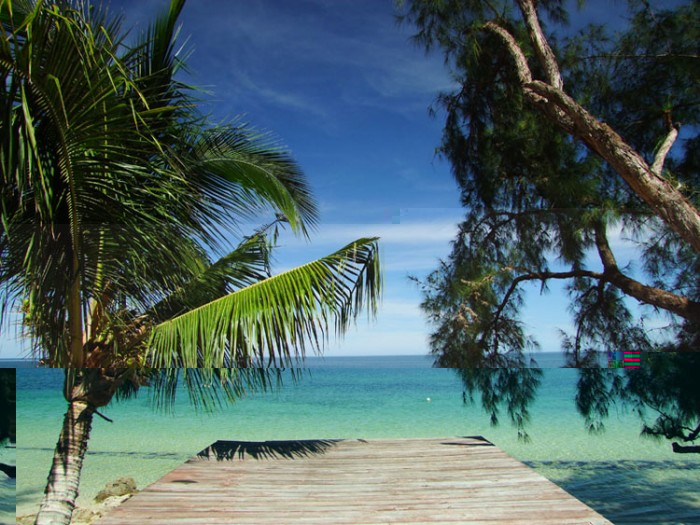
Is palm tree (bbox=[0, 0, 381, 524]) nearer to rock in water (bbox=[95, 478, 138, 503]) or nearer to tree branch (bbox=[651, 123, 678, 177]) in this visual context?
rock in water (bbox=[95, 478, 138, 503])

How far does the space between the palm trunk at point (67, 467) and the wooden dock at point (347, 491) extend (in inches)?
14.4

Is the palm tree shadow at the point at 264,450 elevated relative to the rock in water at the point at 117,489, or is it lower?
elevated

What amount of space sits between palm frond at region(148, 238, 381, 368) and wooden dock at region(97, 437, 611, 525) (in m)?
0.61

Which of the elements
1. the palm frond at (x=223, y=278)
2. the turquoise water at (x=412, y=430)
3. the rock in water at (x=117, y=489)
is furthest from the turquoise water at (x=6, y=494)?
the palm frond at (x=223, y=278)

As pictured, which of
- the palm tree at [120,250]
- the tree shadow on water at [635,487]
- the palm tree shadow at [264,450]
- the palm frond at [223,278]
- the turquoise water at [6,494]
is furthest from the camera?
the tree shadow on water at [635,487]

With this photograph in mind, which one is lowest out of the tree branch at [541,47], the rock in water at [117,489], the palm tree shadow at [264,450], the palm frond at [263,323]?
the rock in water at [117,489]

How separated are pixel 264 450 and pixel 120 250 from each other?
1468 millimetres

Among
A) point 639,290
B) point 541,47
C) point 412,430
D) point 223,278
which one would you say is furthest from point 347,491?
point 541,47

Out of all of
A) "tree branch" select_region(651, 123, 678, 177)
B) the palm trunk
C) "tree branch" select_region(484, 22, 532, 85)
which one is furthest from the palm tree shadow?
"tree branch" select_region(484, 22, 532, 85)

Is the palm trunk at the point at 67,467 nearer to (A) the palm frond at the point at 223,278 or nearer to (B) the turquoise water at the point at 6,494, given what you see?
(B) the turquoise water at the point at 6,494

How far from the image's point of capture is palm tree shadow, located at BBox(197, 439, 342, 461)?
332cm

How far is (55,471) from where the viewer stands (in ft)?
8.88

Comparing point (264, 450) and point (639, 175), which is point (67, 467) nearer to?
point (264, 450)

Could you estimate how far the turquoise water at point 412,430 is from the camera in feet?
11.6
